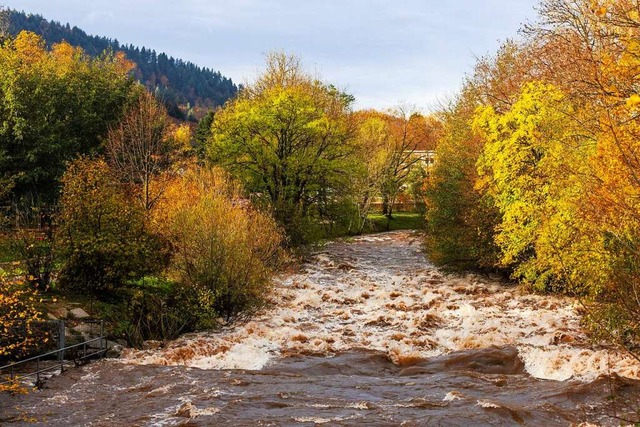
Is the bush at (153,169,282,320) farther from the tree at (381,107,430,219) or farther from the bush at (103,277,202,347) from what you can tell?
the tree at (381,107,430,219)

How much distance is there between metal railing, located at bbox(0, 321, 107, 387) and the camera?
1500 cm

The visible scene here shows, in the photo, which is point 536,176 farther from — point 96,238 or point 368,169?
point 368,169

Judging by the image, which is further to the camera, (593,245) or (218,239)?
(218,239)

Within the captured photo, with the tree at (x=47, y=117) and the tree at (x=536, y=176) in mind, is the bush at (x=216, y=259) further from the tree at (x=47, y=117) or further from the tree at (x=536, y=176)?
the tree at (x=47, y=117)

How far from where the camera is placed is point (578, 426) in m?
11.1

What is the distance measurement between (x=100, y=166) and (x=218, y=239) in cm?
535

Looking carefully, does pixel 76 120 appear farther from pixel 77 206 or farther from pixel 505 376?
pixel 505 376

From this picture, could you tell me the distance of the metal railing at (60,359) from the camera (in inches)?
591

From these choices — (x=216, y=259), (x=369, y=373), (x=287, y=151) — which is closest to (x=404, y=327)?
(x=369, y=373)

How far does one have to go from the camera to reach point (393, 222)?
192 feet

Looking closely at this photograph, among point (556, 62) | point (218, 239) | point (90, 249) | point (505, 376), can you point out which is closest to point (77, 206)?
point (90, 249)

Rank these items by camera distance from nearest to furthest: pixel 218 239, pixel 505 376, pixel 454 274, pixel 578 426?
pixel 578 426
pixel 505 376
pixel 218 239
pixel 454 274

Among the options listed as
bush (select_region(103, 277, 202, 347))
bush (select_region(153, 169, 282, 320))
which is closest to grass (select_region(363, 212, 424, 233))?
bush (select_region(153, 169, 282, 320))

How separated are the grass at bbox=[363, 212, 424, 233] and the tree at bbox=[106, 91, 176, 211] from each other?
2157 centimetres
